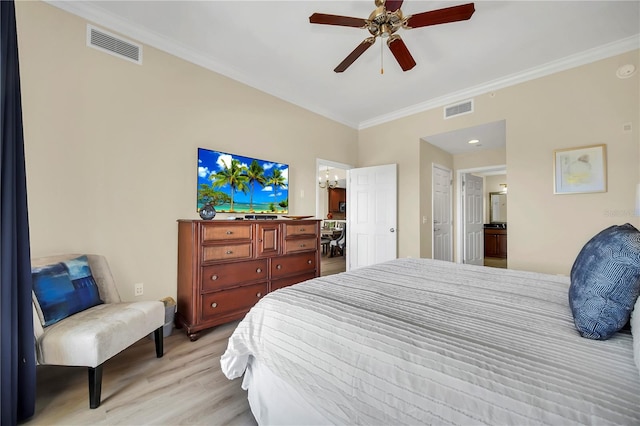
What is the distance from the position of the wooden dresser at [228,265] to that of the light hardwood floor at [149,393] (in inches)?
16.4

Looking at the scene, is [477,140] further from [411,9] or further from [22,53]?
[22,53]

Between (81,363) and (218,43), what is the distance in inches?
113

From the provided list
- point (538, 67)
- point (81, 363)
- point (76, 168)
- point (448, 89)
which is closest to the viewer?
point (81, 363)

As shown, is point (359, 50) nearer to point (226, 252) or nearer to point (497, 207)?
point (226, 252)

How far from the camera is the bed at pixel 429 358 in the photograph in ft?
2.15

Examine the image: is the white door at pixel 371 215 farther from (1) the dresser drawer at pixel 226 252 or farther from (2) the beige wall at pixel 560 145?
(1) the dresser drawer at pixel 226 252

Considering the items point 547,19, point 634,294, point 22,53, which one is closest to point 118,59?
point 22,53

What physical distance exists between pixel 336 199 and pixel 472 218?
16.1 feet

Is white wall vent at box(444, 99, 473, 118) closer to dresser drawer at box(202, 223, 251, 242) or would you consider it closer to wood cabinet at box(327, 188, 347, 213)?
dresser drawer at box(202, 223, 251, 242)

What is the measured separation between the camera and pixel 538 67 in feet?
10.2

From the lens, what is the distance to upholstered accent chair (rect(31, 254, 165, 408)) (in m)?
1.52

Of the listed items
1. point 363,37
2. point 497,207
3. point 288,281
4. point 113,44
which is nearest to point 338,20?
point 363,37

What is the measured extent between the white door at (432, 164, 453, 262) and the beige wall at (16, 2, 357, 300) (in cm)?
331

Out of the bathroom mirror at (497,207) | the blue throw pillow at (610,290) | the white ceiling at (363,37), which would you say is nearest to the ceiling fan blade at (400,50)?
the white ceiling at (363,37)
